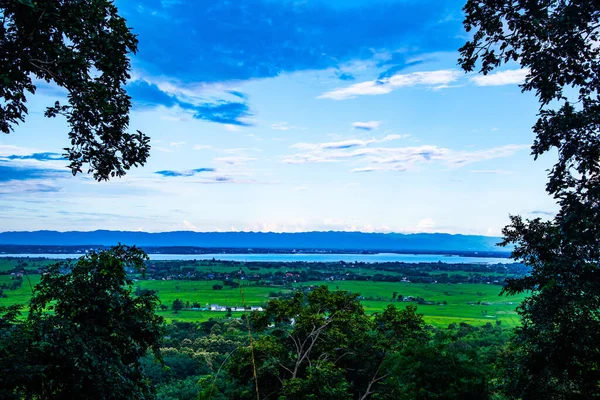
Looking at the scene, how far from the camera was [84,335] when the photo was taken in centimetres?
737

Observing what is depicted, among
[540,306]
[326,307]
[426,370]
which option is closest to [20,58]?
[540,306]

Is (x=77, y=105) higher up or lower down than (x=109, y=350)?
higher up

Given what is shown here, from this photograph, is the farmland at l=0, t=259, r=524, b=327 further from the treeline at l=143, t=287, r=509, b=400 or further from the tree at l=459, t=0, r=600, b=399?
the tree at l=459, t=0, r=600, b=399

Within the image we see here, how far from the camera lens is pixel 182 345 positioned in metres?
45.4

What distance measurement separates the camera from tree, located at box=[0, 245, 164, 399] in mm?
6633

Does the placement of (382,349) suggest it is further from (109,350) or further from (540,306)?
A: (109,350)

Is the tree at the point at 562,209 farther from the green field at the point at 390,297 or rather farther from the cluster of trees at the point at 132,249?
the green field at the point at 390,297

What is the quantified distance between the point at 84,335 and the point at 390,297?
9780 centimetres

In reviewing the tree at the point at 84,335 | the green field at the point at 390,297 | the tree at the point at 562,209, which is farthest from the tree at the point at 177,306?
the tree at the point at 562,209

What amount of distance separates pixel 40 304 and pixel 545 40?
38.1 ft

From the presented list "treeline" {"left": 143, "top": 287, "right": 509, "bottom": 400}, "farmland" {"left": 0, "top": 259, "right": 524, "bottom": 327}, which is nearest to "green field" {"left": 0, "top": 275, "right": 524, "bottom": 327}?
"farmland" {"left": 0, "top": 259, "right": 524, "bottom": 327}

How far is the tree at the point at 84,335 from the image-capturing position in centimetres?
663

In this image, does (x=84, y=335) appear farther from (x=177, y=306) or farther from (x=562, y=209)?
(x=177, y=306)

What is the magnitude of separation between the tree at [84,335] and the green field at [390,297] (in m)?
63.0
